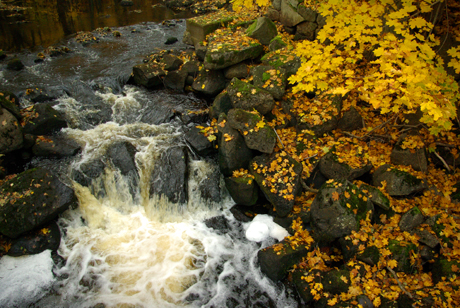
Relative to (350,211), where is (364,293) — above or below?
below

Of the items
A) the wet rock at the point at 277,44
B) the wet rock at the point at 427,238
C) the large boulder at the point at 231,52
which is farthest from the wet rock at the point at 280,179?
the wet rock at the point at 277,44

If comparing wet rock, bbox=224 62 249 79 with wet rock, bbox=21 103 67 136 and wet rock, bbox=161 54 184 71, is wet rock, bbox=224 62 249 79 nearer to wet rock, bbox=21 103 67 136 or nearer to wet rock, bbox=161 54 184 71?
wet rock, bbox=161 54 184 71

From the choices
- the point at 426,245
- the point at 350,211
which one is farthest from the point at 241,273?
the point at 426,245

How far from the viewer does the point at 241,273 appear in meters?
5.29

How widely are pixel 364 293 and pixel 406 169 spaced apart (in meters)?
2.77

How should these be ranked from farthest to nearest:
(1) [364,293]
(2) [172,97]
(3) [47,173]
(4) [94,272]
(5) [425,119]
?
(2) [172,97] < (3) [47,173] < (4) [94,272] < (5) [425,119] < (1) [364,293]

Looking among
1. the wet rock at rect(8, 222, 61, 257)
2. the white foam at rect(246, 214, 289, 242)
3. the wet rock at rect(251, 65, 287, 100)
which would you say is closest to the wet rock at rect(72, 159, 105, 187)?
the wet rock at rect(8, 222, 61, 257)

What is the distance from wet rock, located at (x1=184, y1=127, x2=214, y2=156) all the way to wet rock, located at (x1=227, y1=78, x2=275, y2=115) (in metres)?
1.32

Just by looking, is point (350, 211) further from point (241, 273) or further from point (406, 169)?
point (241, 273)

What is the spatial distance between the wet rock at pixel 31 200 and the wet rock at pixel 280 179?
4.39m

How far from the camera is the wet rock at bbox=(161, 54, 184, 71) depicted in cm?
961

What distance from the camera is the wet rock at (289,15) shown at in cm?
847

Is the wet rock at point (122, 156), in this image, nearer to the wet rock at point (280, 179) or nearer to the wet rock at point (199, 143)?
the wet rock at point (199, 143)

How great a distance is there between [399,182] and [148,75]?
8248 millimetres
